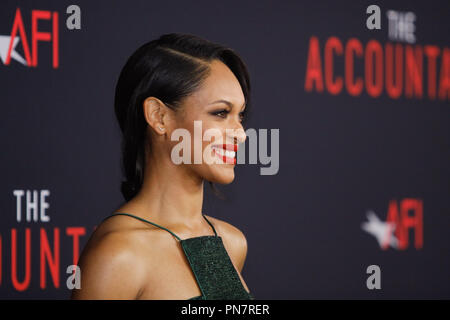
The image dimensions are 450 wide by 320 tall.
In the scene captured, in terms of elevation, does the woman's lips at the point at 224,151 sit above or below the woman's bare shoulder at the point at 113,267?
above

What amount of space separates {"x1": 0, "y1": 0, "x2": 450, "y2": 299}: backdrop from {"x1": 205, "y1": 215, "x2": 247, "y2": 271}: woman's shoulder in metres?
0.90

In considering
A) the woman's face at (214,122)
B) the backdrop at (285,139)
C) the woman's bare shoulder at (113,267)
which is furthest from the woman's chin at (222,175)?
the backdrop at (285,139)

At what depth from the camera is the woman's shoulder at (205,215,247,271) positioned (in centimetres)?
153

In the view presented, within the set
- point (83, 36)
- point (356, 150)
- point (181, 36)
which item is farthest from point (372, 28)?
point (181, 36)

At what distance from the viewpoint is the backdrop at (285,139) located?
2.32m

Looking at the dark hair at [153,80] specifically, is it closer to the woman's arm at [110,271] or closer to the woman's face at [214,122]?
the woman's face at [214,122]

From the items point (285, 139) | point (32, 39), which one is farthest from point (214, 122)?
point (285, 139)

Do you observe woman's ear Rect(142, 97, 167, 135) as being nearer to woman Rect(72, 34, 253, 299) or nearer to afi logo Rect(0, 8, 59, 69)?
woman Rect(72, 34, 253, 299)

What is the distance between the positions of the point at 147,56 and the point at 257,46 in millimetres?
1502

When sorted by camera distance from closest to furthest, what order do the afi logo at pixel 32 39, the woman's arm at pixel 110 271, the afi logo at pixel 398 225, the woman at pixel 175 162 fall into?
the woman's arm at pixel 110 271
the woman at pixel 175 162
the afi logo at pixel 32 39
the afi logo at pixel 398 225

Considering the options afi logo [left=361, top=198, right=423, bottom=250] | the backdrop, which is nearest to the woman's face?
the backdrop

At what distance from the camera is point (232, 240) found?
1.56 metres

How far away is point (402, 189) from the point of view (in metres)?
3.03

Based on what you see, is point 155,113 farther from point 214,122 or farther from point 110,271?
point 110,271
